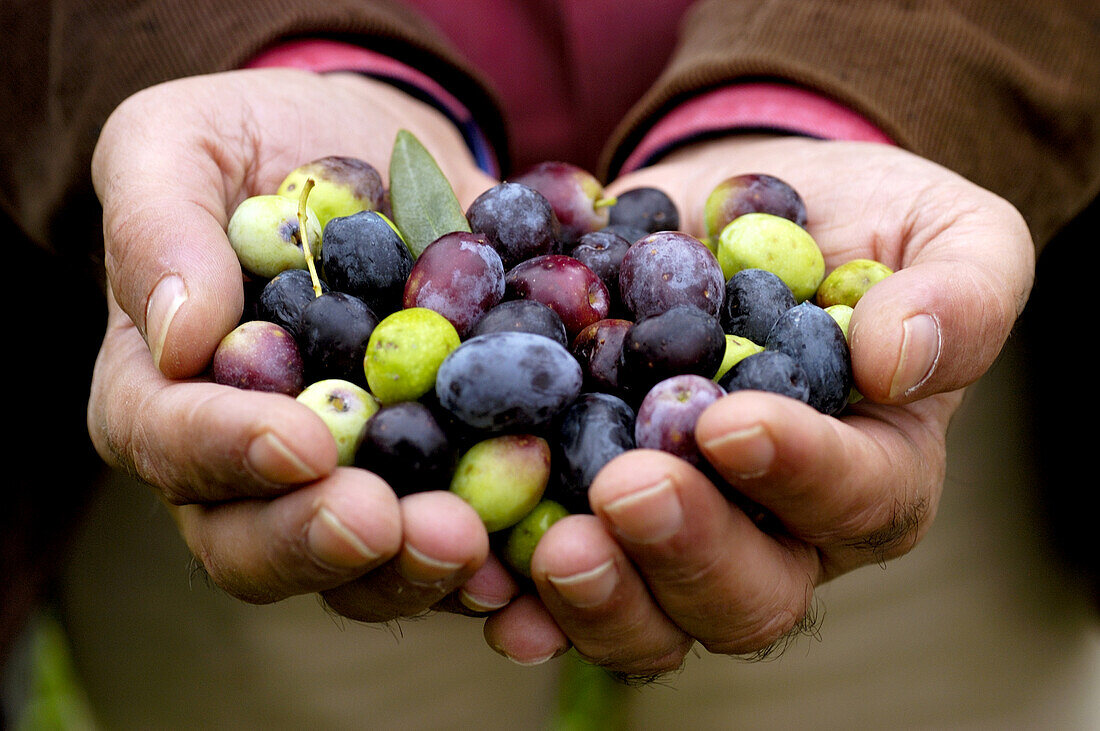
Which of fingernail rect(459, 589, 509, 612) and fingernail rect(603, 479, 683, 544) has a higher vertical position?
fingernail rect(603, 479, 683, 544)

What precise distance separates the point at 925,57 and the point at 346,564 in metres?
1.81

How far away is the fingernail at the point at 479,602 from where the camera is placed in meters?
1.04

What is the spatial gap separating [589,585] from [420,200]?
817 millimetres

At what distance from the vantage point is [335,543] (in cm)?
88

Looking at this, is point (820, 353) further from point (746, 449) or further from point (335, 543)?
point (335, 543)

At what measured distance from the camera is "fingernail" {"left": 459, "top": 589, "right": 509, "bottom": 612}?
1043 millimetres

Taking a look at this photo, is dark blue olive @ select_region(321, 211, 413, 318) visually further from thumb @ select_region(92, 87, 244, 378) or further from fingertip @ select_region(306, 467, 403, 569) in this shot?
fingertip @ select_region(306, 467, 403, 569)

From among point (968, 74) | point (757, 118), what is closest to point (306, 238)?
point (757, 118)

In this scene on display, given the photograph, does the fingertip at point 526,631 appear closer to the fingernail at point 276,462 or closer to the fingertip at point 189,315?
the fingernail at point 276,462

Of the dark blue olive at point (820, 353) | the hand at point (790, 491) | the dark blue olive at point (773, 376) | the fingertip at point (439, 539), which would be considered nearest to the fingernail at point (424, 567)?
the fingertip at point (439, 539)

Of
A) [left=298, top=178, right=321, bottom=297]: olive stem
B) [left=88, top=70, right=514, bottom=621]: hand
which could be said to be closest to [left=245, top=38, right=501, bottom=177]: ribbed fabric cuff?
[left=88, top=70, right=514, bottom=621]: hand

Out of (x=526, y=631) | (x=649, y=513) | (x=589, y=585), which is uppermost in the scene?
(x=649, y=513)

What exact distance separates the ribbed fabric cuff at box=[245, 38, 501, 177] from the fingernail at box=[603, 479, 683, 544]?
1635mm

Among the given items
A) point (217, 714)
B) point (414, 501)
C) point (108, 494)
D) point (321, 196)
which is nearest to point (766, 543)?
point (414, 501)
